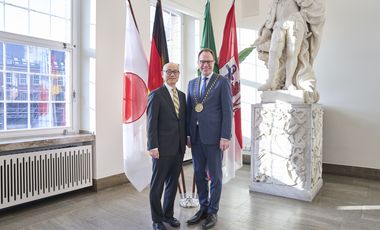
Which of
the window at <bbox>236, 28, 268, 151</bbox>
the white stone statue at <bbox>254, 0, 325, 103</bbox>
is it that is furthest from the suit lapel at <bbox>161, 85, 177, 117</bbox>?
the window at <bbox>236, 28, 268, 151</bbox>

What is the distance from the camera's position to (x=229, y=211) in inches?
108

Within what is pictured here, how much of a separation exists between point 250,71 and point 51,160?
3.64 meters

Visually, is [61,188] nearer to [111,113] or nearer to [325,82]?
[111,113]

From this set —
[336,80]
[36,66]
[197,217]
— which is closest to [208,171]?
[197,217]

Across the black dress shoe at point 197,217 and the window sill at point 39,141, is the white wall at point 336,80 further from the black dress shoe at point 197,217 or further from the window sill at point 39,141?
the black dress shoe at point 197,217

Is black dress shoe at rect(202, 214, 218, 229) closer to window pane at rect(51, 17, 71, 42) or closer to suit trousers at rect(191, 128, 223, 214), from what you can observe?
suit trousers at rect(191, 128, 223, 214)

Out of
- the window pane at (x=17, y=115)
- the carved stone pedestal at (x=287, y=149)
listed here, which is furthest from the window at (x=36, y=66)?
the carved stone pedestal at (x=287, y=149)

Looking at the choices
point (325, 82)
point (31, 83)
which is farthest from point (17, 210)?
point (325, 82)

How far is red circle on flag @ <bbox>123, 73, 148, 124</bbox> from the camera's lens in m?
2.85

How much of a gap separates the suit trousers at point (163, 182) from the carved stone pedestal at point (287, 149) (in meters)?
1.41

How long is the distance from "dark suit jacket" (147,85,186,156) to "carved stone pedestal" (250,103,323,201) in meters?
1.46

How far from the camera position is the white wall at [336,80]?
138 inches

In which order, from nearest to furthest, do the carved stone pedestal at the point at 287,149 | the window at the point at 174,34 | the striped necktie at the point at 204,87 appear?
the striped necktie at the point at 204,87, the carved stone pedestal at the point at 287,149, the window at the point at 174,34

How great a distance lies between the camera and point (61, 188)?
121 inches
